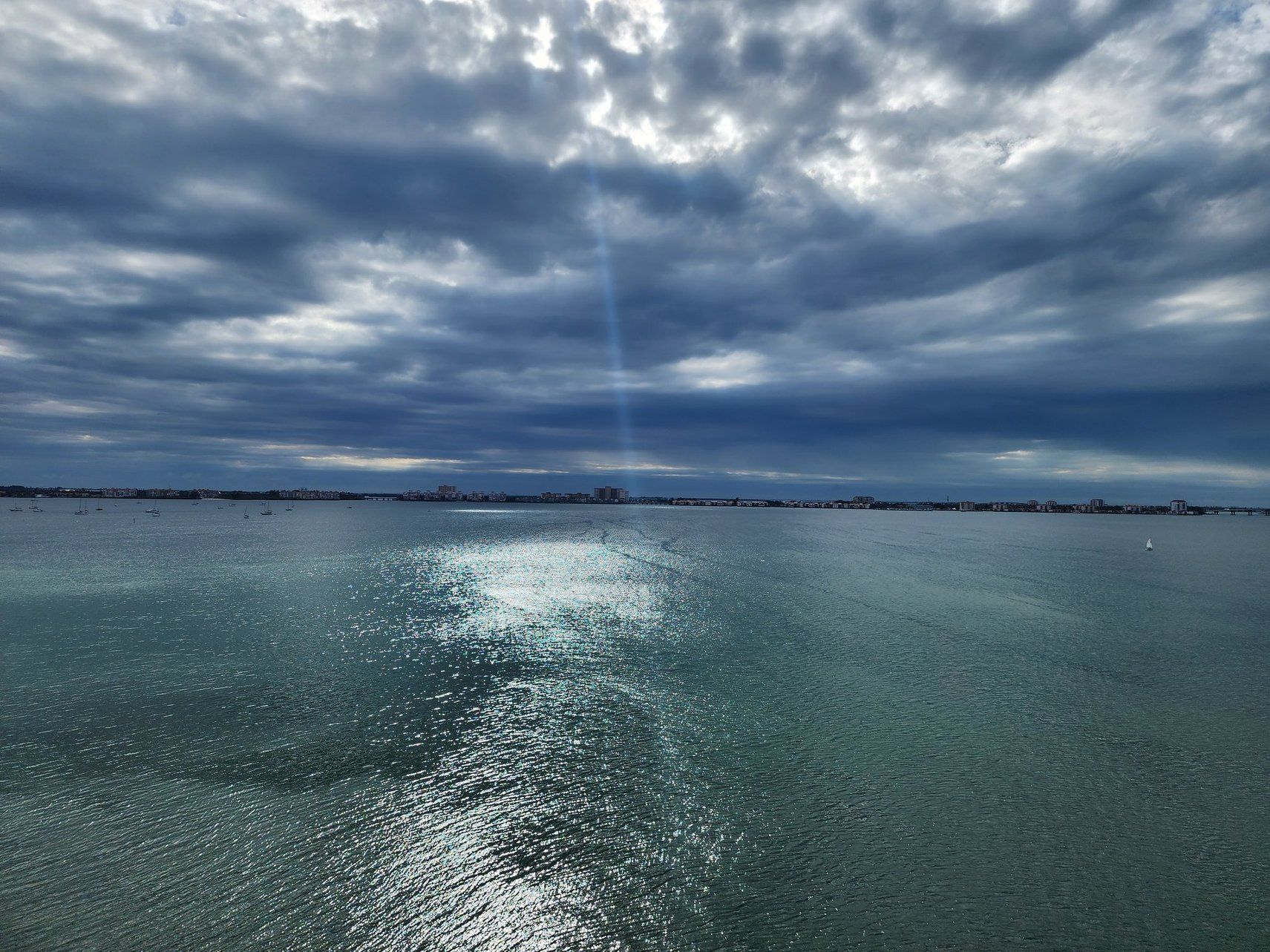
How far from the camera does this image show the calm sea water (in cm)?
1116

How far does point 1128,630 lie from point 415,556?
7232cm

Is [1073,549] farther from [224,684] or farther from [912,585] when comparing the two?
[224,684]

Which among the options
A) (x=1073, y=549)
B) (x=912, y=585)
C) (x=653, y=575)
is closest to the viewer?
(x=912, y=585)

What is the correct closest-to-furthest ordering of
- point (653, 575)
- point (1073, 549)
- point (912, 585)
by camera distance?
point (912, 585)
point (653, 575)
point (1073, 549)

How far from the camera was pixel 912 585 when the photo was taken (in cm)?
5472

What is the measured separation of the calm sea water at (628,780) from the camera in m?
11.2

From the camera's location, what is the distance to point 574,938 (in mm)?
10484

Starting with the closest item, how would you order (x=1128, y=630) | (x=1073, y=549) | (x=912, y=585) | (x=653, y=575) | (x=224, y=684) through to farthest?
(x=224, y=684) < (x=1128, y=630) < (x=912, y=585) < (x=653, y=575) < (x=1073, y=549)

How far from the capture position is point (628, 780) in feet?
54.2

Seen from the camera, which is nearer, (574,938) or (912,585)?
(574,938)

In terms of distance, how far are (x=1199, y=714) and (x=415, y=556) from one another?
74883 millimetres

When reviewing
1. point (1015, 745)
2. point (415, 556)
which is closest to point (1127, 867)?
point (1015, 745)

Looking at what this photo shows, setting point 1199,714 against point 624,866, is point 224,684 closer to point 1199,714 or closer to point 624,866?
point 624,866

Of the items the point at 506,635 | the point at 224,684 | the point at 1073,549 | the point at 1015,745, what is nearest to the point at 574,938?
the point at 1015,745
